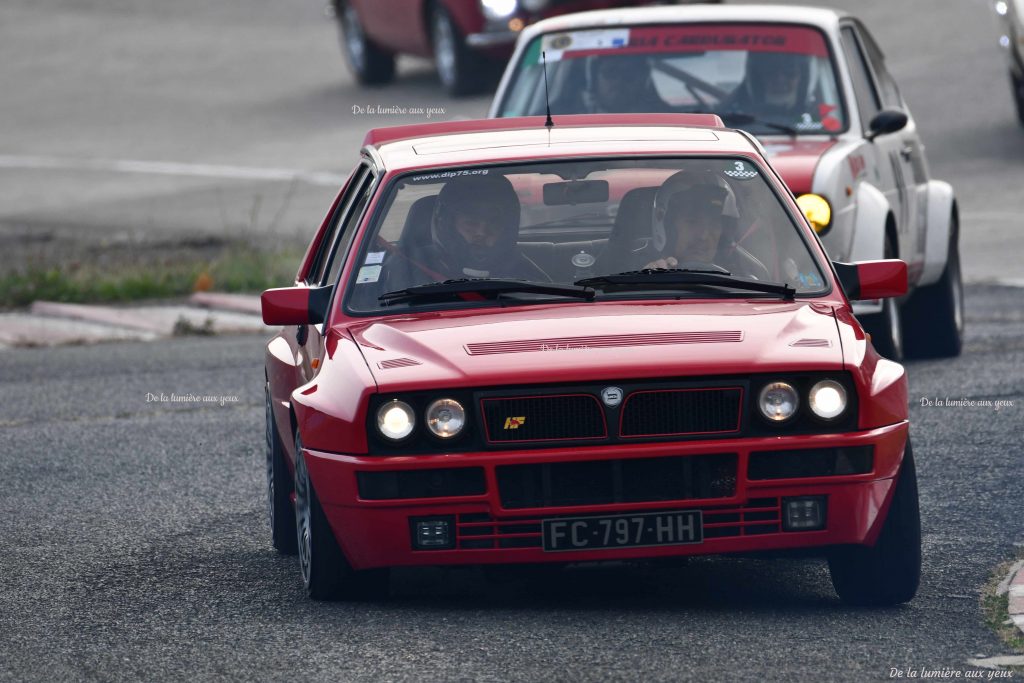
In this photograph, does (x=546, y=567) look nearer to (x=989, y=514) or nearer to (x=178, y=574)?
(x=178, y=574)

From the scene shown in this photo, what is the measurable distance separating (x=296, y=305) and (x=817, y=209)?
384 centimetres

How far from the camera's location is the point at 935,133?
21.1m

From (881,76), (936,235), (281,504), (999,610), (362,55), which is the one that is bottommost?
(362,55)

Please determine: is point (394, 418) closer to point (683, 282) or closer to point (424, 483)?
point (424, 483)

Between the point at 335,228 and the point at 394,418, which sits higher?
the point at 394,418

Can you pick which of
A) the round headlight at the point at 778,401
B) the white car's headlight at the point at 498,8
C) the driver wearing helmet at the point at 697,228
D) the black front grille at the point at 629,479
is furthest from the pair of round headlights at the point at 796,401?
the white car's headlight at the point at 498,8

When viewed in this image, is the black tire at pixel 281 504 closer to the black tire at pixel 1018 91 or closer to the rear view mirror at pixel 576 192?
the rear view mirror at pixel 576 192

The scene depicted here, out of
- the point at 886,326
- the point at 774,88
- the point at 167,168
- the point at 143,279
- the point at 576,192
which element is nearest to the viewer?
the point at 576,192

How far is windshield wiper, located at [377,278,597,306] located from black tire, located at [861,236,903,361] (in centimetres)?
400

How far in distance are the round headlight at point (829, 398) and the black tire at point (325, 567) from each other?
1.39 metres

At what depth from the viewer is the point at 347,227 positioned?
25.1 ft

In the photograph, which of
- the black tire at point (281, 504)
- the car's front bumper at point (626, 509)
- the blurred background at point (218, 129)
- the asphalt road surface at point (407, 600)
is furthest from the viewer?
the blurred background at point (218, 129)

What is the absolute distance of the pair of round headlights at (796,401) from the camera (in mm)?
6230

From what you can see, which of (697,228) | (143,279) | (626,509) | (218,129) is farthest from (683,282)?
(218,129)
